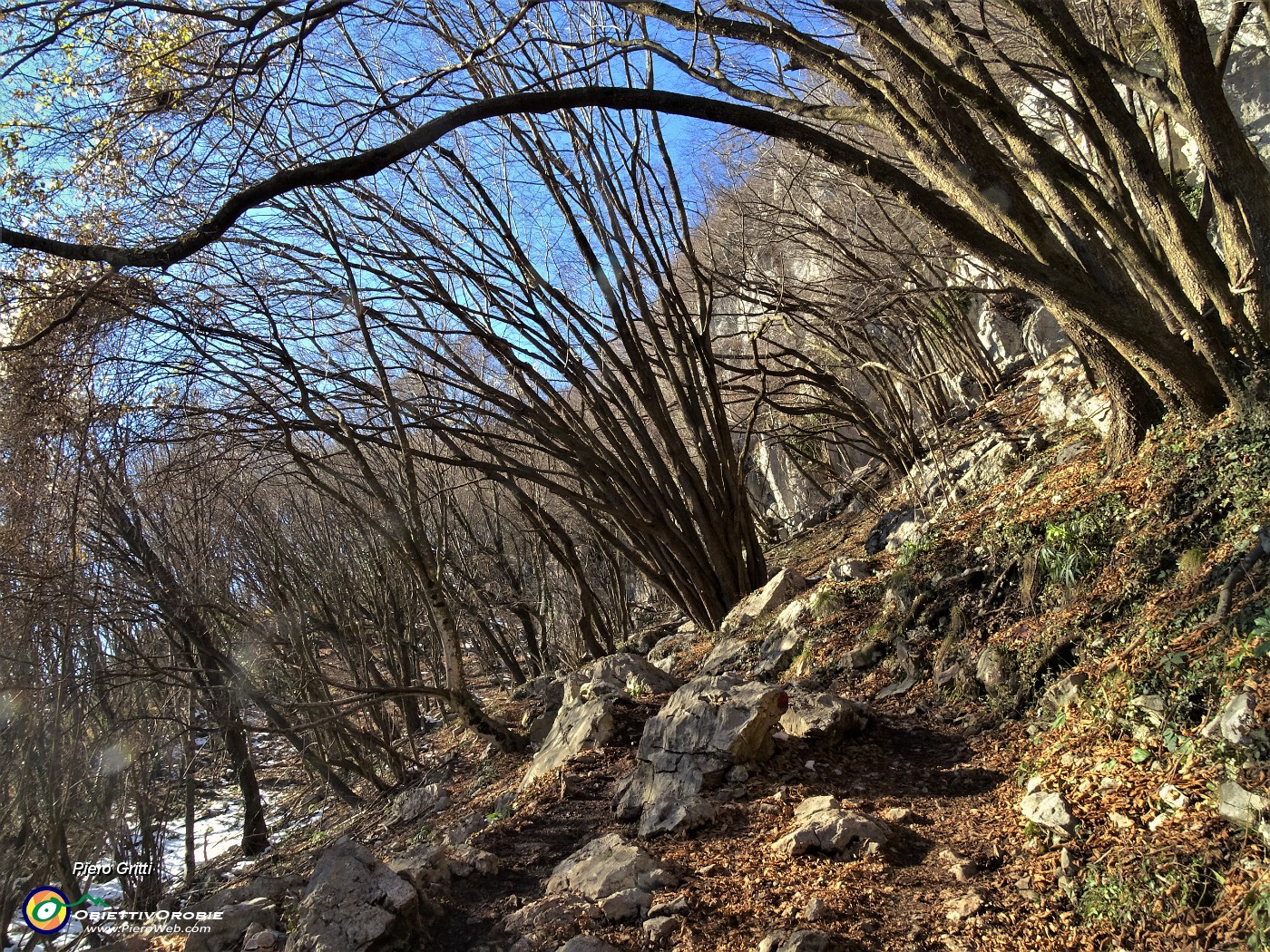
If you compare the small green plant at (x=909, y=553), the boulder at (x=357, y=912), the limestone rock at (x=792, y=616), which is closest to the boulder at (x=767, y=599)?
the limestone rock at (x=792, y=616)

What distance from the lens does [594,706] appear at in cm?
548

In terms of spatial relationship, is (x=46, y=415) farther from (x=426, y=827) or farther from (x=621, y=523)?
(x=621, y=523)

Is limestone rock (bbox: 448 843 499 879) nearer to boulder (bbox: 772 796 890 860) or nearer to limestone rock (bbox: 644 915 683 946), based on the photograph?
limestone rock (bbox: 644 915 683 946)

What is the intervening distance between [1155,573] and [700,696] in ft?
7.99

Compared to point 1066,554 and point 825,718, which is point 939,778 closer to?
point 825,718

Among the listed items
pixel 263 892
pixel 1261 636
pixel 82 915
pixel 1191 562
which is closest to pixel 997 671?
pixel 1191 562

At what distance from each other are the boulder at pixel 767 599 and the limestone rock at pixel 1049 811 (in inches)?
145

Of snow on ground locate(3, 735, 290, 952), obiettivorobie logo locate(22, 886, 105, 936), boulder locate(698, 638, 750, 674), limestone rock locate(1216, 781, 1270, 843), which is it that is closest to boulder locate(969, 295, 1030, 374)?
boulder locate(698, 638, 750, 674)

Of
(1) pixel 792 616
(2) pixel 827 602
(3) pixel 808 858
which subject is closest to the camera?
(3) pixel 808 858

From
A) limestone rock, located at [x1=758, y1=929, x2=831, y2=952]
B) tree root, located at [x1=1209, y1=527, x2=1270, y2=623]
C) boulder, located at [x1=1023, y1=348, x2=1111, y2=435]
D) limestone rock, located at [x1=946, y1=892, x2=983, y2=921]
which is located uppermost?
boulder, located at [x1=1023, y1=348, x2=1111, y2=435]

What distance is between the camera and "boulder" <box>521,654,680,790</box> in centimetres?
527

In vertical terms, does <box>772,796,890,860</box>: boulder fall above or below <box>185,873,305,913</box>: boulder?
below

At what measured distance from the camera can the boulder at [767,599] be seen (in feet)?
22.6

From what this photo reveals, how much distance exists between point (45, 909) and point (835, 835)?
5.87 metres
